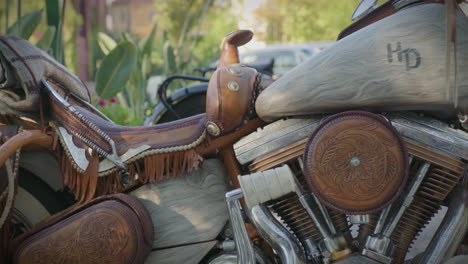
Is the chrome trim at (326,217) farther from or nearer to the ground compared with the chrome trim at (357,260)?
farther from the ground

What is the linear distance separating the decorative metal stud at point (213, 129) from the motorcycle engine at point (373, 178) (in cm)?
17

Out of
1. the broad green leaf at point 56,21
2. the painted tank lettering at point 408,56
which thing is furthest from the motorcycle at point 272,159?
the broad green leaf at point 56,21

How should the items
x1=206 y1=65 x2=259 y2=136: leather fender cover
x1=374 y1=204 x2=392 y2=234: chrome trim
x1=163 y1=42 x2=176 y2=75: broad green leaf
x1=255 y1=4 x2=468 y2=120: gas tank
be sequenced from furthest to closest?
x1=163 y1=42 x2=176 y2=75: broad green leaf → x1=206 y1=65 x2=259 y2=136: leather fender cover → x1=374 y1=204 x2=392 y2=234: chrome trim → x1=255 y1=4 x2=468 y2=120: gas tank

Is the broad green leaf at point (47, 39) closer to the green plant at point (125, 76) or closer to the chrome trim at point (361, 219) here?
the green plant at point (125, 76)

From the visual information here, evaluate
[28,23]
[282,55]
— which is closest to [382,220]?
[28,23]

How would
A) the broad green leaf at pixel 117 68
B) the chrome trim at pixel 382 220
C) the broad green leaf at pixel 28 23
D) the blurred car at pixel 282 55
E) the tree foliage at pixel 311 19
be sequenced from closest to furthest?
the chrome trim at pixel 382 220 → the broad green leaf at pixel 28 23 → the broad green leaf at pixel 117 68 → the blurred car at pixel 282 55 → the tree foliage at pixel 311 19

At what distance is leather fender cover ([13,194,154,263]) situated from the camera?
6.61 ft

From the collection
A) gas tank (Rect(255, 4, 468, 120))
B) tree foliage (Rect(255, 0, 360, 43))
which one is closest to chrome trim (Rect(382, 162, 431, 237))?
gas tank (Rect(255, 4, 468, 120))

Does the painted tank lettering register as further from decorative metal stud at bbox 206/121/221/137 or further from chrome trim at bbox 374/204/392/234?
decorative metal stud at bbox 206/121/221/137

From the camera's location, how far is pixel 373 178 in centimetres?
174

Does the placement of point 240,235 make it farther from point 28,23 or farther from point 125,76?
point 125,76

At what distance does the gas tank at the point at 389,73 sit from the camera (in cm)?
171

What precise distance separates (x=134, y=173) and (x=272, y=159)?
56 centimetres

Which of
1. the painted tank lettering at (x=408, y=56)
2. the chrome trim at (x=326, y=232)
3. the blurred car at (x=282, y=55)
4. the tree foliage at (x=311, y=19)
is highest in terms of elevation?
the painted tank lettering at (x=408, y=56)
